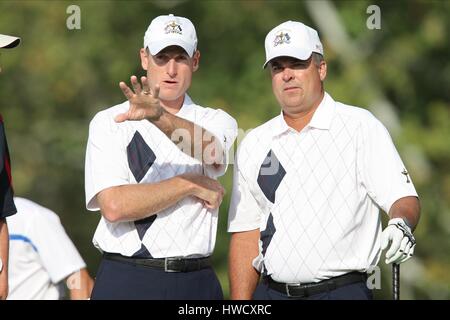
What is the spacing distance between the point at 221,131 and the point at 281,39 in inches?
27.5

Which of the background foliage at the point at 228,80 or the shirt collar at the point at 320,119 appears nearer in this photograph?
the shirt collar at the point at 320,119

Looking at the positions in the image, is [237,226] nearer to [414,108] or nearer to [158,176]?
[158,176]

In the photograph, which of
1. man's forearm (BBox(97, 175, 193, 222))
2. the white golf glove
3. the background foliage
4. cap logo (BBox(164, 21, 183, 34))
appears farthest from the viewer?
the background foliage

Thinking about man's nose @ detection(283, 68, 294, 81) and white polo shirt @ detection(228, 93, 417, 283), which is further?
man's nose @ detection(283, 68, 294, 81)

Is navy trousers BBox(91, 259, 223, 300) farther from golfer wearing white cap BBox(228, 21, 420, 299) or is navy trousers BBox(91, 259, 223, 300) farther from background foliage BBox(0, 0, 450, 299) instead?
background foliage BBox(0, 0, 450, 299)

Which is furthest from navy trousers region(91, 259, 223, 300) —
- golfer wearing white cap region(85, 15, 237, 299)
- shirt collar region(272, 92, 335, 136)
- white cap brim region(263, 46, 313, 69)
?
white cap brim region(263, 46, 313, 69)

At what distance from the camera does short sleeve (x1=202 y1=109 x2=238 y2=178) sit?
7.94 m

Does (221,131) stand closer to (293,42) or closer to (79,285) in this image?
(293,42)

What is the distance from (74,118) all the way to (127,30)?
1935mm

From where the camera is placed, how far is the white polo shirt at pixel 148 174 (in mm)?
7762

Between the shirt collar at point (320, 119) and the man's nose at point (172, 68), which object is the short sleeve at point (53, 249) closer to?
the man's nose at point (172, 68)

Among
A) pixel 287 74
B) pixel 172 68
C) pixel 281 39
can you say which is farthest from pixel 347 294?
pixel 172 68

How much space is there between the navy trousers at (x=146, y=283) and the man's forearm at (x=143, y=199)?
13.8 inches

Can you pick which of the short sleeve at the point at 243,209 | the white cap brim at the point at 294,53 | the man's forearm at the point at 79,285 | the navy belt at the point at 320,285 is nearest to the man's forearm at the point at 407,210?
the navy belt at the point at 320,285
